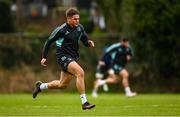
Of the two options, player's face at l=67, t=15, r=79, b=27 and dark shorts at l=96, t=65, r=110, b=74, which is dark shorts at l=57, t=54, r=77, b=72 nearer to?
player's face at l=67, t=15, r=79, b=27

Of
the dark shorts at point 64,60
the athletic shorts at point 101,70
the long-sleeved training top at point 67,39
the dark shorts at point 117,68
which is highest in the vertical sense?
the athletic shorts at point 101,70

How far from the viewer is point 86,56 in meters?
35.6

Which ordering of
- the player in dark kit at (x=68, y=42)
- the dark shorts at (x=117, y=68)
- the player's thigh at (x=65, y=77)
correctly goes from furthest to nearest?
the dark shorts at (x=117, y=68), the player's thigh at (x=65, y=77), the player in dark kit at (x=68, y=42)

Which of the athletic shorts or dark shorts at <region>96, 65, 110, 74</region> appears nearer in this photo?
the athletic shorts

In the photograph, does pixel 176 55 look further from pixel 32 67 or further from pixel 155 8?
pixel 32 67

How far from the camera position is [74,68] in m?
17.4

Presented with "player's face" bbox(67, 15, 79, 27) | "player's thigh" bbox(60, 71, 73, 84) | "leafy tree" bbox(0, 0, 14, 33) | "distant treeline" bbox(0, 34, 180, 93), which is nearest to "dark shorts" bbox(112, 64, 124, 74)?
"distant treeline" bbox(0, 34, 180, 93)

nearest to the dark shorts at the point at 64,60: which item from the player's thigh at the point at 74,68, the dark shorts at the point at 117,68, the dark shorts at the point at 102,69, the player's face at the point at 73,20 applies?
the player's thigh at the point at 74,68

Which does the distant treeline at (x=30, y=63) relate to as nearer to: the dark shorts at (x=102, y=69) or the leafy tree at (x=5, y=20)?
the dark shorts at (x=102, y=69)

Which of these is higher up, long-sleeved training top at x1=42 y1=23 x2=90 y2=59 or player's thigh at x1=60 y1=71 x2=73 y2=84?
long-sleeved training top at x1=42 y1=23 x2=90 y2=59

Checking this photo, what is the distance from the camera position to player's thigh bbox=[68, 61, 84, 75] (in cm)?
1733

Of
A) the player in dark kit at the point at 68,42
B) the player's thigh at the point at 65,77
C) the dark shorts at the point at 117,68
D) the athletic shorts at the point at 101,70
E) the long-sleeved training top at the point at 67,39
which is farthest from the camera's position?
the athletic shorts at the point at 101,70

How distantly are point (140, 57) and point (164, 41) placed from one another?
64.0 inches

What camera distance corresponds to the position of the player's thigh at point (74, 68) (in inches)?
682
